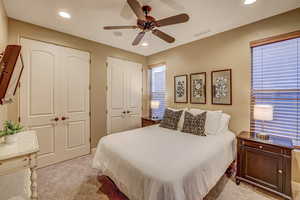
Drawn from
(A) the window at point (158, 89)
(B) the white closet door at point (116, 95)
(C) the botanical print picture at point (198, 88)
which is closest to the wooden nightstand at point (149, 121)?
(A) the window at point (158, 89)

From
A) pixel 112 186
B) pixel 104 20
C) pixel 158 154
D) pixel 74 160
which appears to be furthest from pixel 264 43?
pixel 74 160

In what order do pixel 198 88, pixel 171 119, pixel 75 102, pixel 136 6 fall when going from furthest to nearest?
pixel 198 88 < pixel 75 102 < pixel 171 119 < pixel 136 6

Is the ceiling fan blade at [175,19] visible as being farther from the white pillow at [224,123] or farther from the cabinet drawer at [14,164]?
the cabinet drawer at [14,164]

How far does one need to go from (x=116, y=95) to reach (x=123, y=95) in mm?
235

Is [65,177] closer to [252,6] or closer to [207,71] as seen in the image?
[207,71]

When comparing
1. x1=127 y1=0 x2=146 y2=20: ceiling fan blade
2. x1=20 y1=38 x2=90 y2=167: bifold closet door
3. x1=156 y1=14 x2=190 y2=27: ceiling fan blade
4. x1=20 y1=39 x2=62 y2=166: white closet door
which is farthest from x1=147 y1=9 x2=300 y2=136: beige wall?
x1=20 y1=39 x2=62 y2=166: white closet door

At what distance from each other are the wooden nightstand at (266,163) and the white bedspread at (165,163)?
0.23m

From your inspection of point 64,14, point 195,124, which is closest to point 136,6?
point 64,14

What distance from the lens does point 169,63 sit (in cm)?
410

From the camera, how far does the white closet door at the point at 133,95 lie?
14.0 ft

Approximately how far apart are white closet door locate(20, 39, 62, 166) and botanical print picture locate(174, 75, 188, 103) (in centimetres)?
286

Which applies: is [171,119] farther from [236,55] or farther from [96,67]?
[96,67]

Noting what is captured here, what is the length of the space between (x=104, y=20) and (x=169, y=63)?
2150 mm

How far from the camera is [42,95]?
2.79 m
